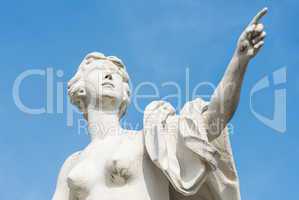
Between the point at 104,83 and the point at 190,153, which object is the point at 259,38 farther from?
the point at 104,83

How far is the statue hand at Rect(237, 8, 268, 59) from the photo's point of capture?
921 cm

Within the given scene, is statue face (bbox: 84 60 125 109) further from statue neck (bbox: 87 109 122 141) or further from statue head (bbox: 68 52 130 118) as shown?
statue neck (bbox: 87 109 122 141)

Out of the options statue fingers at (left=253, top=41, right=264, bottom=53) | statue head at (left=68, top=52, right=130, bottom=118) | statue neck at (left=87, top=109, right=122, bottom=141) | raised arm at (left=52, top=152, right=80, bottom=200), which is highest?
statue fingers at (left=253, top=41, right=264, bottom=53)

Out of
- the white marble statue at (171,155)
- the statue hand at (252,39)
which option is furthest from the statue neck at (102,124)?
the statue hand at (252,39)

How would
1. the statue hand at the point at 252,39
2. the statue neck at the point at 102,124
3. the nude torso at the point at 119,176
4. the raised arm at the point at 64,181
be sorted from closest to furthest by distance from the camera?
the statue hand at the point at 252,39 → the nude torso at the point at 119,176 → the raised arm at the point at 64,181 → the statue neck at the point at 102,124

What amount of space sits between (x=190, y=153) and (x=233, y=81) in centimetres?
96

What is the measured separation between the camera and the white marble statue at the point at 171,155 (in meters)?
9.42

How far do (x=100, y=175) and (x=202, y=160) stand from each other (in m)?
1.18

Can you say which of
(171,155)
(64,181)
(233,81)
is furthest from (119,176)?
(233,81)

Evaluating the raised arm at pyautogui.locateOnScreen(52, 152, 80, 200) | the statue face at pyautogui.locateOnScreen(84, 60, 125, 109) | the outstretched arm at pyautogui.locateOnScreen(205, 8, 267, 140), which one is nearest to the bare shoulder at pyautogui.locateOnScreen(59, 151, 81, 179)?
the raised arm at pyautogui.locateOnScreen(52, 152, 80, 200)

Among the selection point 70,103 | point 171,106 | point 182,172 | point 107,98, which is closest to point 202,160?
point 182,172

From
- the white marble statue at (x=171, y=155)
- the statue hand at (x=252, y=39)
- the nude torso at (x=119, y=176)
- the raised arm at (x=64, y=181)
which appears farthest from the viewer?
the raised arm at (x=64, y=181)

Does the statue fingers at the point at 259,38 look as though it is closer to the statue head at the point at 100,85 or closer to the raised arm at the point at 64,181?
the statue head at the point at 100,85

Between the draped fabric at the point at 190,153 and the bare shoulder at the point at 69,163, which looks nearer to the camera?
the draped fabric at the point at 190,153
